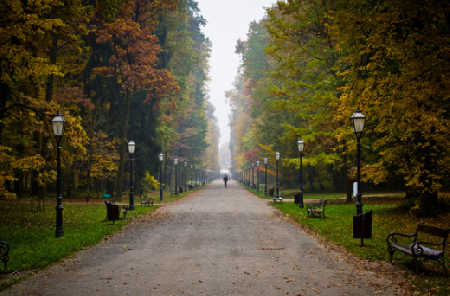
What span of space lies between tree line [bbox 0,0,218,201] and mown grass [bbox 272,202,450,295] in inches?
364

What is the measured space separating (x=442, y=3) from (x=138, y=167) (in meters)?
27.8

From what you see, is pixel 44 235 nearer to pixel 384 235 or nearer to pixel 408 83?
pixel 384 235

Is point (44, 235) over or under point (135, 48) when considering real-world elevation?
under

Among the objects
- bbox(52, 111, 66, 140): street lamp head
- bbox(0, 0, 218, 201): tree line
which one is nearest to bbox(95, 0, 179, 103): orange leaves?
bbox(0, 0, 218, 201): tree line

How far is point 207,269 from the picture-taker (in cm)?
734

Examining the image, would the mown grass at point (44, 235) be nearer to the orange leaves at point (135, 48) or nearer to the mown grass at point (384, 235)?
the mown grass at point (384, 235)

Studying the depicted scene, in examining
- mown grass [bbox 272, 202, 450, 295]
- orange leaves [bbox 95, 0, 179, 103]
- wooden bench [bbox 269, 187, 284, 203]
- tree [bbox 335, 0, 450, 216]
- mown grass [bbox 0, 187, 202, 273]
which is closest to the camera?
mown grass [bbox 272, 202, 450, 295]

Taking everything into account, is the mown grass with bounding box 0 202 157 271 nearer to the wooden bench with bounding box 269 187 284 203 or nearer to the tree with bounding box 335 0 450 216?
the tree with bounding box 335 0 450 216

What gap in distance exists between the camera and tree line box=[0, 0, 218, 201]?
1246 cm

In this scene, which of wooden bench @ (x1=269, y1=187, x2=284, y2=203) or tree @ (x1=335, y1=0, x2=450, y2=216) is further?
wooden bench @ (x1=269, y1=187, x2=284, y2=203)

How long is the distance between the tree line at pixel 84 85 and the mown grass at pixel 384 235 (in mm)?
9255

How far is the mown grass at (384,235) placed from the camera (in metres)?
6.24

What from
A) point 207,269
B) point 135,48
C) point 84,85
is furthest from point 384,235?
point 84,85

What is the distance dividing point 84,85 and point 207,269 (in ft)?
89.4
